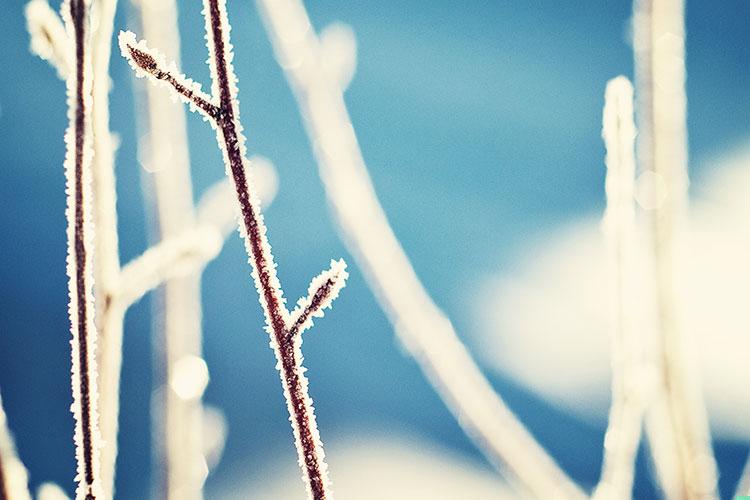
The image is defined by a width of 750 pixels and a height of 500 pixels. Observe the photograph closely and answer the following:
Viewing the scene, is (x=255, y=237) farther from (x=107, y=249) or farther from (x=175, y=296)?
(x=175, y=296)

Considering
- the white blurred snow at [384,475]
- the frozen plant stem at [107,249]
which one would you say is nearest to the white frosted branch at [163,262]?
the frozen plant stem at [107,249]

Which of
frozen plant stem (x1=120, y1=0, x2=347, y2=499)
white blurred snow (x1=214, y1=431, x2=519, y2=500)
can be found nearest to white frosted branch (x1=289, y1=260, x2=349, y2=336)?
frozen plant stem (x1=120, y1=0, x2=347, y2=499)

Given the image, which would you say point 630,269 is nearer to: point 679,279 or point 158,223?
point 679,279

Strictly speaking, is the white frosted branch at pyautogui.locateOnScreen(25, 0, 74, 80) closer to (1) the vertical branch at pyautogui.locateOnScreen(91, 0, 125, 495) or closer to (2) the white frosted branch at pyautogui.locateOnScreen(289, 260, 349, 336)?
(1) the vertical branch at pyautogui.locateOnScreen(91, 0, 125, 495)

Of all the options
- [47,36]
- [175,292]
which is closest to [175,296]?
[175,292]

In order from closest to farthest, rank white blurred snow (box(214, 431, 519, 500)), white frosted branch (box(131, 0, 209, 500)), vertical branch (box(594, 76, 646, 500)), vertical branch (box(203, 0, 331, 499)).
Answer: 1. vertical branch (box(203, 0, 331, 499))
2. vertical branch (box(594, 76, 646, 500))
3. white frosted branch (box(131, 0, 209, 500))
4. white blurred snow (box(214, 431, 519, 500))

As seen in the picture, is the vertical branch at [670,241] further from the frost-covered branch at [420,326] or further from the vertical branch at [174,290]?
the vertical branch at [174,290]

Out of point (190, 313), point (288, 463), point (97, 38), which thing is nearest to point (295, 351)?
point (97, 38)
